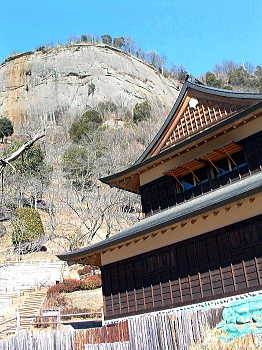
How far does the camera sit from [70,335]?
1273cm

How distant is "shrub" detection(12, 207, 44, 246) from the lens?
39.5m

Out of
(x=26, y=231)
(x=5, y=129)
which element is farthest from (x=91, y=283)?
(x=5, y=129)

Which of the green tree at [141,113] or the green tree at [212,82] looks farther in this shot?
the green tree at [212,82]

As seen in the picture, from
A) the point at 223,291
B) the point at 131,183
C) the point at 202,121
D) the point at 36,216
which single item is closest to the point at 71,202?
the point at 36,216

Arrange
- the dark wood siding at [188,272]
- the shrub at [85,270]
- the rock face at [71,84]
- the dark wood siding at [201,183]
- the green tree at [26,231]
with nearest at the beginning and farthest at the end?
the dark wood siding at [188,272]
the dark wood siding at [201,183]
the shrub at [85,270]
the green tree at [26,231]
the rock face at [71,84]

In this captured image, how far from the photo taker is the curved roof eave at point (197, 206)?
42.1ft

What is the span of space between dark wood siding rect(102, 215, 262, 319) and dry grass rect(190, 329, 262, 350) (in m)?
3.54

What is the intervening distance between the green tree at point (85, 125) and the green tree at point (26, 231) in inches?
1007

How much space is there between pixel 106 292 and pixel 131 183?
5070mm

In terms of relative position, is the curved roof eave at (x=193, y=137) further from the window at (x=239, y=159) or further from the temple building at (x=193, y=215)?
the window at (x=239, y=159)

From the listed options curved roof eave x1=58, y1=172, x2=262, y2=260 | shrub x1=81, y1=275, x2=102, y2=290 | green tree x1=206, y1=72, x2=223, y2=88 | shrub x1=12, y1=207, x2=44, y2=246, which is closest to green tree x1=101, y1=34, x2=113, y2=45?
green tree x1=206, y1=72, x2=223, y2=88

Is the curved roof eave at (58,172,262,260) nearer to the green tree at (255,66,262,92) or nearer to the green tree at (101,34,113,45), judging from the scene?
the green tree at (255,66,262,92)

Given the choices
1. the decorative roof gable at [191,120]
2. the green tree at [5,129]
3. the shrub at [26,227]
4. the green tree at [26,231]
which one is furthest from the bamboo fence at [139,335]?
the green tree at [5,129]

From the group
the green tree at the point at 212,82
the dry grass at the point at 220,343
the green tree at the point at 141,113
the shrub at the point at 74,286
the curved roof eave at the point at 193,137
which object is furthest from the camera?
the green tree at the point at 212,82
